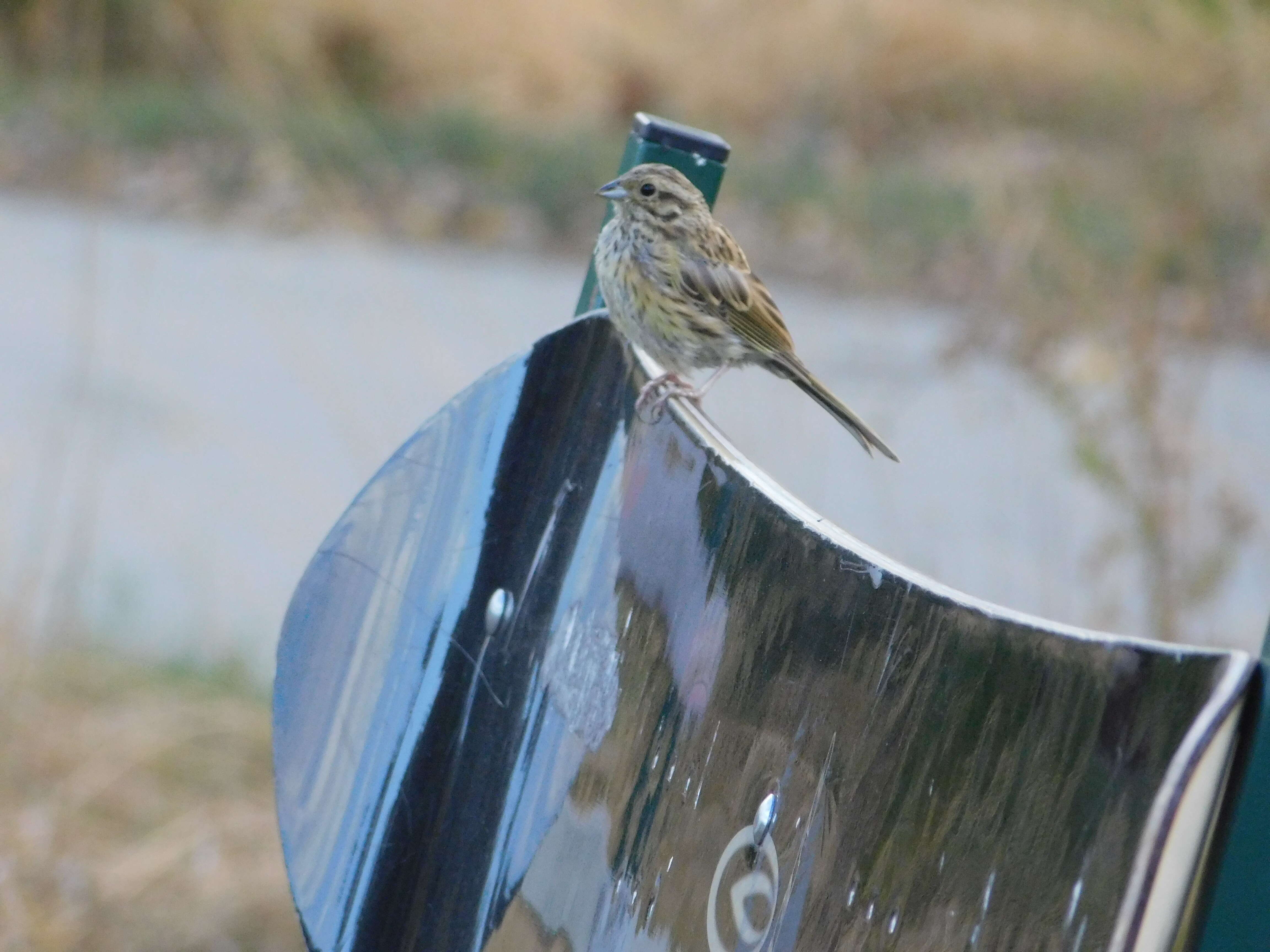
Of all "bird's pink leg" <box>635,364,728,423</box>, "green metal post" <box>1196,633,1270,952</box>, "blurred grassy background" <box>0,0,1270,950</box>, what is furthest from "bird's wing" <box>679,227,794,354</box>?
"green metal post" <box>1196,633,1270,952</box>

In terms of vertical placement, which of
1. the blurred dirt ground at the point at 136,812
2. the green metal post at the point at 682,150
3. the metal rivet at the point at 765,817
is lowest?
the blurred dirt ground at the point at 136,812

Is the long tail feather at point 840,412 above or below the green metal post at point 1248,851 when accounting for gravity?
above

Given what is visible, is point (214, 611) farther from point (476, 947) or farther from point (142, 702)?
point (476, 947)

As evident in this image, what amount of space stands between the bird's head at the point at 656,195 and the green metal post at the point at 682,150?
0.04 feet

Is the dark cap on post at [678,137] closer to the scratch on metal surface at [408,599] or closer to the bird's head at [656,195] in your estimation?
the bird's head at [656,195]

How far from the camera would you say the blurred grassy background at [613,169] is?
10.3 feet

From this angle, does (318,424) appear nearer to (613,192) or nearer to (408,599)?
(613,192)

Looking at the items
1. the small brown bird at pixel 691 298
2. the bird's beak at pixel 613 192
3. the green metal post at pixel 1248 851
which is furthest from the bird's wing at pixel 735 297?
the green metal post at pixel 1248 851

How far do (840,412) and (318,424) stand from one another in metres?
3.89

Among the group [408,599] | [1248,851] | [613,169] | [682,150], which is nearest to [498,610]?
[408,599]

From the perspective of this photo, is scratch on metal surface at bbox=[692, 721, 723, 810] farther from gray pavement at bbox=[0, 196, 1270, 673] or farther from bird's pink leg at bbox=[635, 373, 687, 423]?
gray pavement at bbox=[0, 196, 1270, 673]

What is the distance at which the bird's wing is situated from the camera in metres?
2.18

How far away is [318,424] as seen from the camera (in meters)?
5.59

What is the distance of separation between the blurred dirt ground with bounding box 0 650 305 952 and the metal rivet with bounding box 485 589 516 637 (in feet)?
6.86
